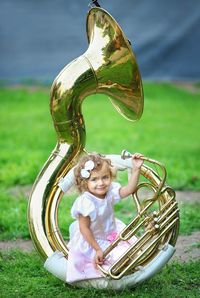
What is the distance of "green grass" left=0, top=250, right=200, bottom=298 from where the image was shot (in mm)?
3543

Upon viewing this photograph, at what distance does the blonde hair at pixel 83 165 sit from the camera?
11.7 ft

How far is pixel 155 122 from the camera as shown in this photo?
30.9ft

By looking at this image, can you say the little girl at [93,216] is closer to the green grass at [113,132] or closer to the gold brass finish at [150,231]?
the gold brass finish at [150,231]

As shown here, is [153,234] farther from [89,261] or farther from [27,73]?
[27,73]

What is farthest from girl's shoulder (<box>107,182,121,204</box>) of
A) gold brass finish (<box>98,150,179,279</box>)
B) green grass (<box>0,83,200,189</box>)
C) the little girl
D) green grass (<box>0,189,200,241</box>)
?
green grass (<box>0,83,200,189</box>)

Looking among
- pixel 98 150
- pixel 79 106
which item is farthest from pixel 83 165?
pixel 98 150

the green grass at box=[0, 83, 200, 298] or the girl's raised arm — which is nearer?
the girl's raised arm

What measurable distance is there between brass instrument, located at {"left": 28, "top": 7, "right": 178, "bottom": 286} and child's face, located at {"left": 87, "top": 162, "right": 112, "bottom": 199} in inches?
7.3

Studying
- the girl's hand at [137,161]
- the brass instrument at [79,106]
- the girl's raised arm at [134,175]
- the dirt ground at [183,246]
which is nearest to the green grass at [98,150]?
the dirt ground at [183,246]

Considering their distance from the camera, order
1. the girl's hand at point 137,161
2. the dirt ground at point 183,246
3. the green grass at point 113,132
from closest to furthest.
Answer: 1. the girl's hand at point 137,161
2. the dirt ground at point 183,246
3. the green grass at point 113,132

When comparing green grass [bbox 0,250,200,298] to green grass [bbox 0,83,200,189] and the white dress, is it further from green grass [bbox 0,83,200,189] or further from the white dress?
green grass [bbox 0,83,200,189]

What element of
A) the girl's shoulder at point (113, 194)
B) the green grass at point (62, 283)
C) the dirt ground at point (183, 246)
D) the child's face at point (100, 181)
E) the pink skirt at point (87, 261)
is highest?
the child's face at point (100, 181)

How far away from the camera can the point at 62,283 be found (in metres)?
3.71

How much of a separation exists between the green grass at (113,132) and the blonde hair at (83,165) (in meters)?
2.37
